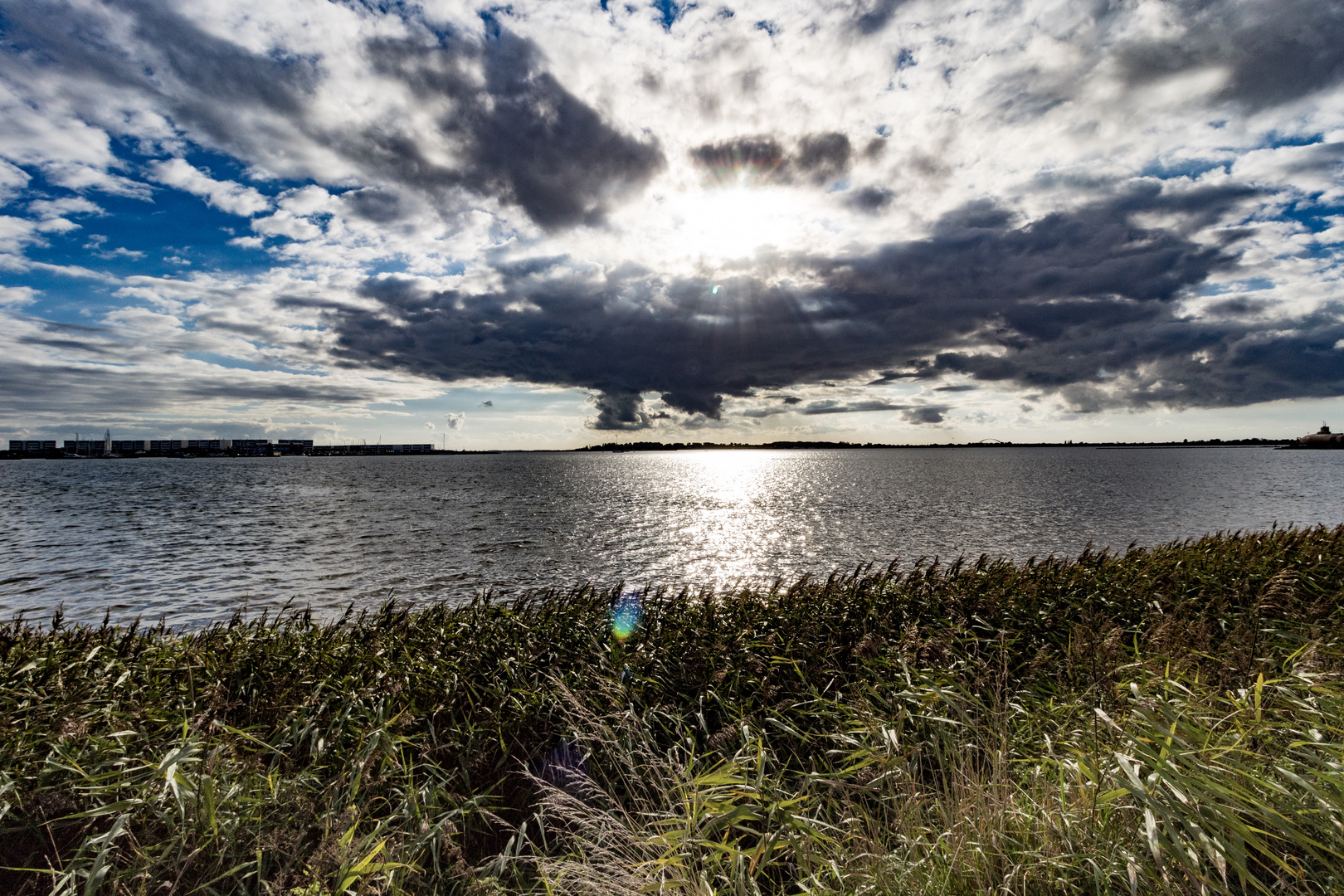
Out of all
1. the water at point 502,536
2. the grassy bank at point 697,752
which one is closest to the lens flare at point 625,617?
the grassy bank at point 697,752

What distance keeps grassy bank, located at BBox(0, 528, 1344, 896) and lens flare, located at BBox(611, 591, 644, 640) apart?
0.27 feet

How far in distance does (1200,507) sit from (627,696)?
70314 millimetres

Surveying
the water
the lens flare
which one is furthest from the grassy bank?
the water

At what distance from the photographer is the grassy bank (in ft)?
12.4

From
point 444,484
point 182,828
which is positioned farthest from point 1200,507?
point 444,484

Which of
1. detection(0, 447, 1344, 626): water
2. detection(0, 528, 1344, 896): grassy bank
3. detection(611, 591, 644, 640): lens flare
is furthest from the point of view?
detection(0, 447, 1344, 626): water

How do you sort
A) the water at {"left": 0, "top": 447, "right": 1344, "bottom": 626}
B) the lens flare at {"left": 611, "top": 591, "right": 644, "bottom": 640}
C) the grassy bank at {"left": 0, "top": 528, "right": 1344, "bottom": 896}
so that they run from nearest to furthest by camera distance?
the grassy bank at {"left": 0, "top": 528, "right": 1344, "bottom": 896}, the lens flare at {"left": 611, "top": 591, "right": 644, "bottom": 640}, the water at {"left": 0, "top": 447, "right": 1344, "bottom": 626}

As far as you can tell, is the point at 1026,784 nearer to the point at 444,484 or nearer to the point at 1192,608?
the point at 1192,608

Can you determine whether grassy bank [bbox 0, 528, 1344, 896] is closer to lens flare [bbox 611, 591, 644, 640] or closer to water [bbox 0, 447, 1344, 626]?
lens flare [bbox 611, 591, 644, 640]

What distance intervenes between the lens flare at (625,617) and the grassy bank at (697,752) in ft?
0.27

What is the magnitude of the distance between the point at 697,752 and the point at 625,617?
14.5ft

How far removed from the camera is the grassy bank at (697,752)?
12.4ft

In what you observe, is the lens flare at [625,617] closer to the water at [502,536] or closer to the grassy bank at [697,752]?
the grassy bank at [697,752]

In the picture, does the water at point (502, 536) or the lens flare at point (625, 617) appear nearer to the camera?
the lens flare at point (625, 617)
